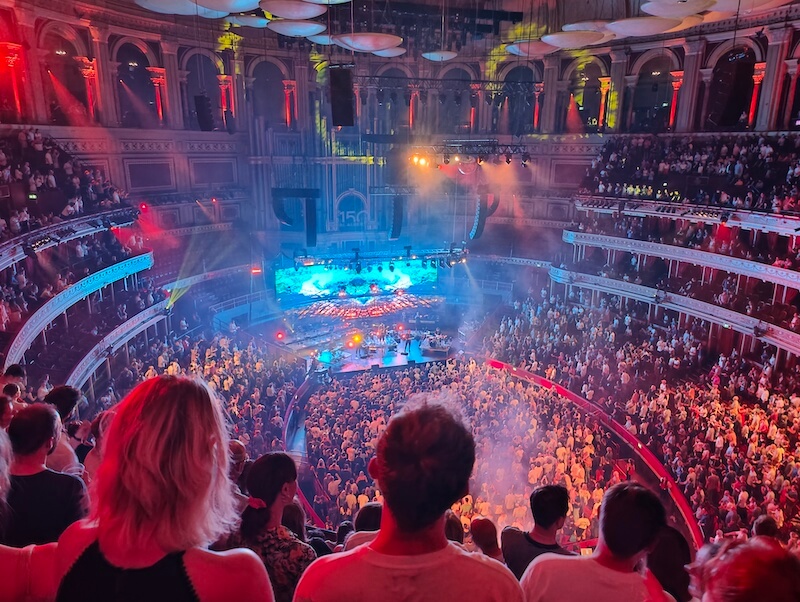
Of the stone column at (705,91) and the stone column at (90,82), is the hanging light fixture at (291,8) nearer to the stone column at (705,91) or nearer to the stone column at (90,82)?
the stone column at (90,82)

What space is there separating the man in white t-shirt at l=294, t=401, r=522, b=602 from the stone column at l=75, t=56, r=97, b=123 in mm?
23400

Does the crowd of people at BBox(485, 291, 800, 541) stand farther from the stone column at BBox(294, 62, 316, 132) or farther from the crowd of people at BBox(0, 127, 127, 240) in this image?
the crowd of people at BBox(0, 127, 127, 240)

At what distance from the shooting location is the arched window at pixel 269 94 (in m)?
27.3

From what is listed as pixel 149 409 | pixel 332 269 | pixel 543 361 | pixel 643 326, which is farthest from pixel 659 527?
pixel 332 269

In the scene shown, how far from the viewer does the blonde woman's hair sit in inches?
76.3

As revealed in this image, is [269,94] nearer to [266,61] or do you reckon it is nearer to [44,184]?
[266,61]

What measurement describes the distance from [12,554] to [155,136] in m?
24.2

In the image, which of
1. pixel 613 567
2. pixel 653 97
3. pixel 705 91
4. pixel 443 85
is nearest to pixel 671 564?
pixel 613 567

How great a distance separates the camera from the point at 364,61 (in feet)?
92.6

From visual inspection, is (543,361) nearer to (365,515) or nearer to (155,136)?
(365,515)

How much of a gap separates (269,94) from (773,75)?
2146cm

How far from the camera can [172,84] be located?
23.9 metres

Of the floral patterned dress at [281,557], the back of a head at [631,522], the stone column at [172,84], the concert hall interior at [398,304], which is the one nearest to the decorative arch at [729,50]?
the concert hall interior at [398,304]

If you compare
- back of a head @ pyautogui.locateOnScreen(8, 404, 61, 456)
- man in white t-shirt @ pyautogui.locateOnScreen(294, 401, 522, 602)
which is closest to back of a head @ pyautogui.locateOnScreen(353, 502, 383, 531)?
back of a head @ pyautogui.locateOnScreen(8, 404, 61, 456)
